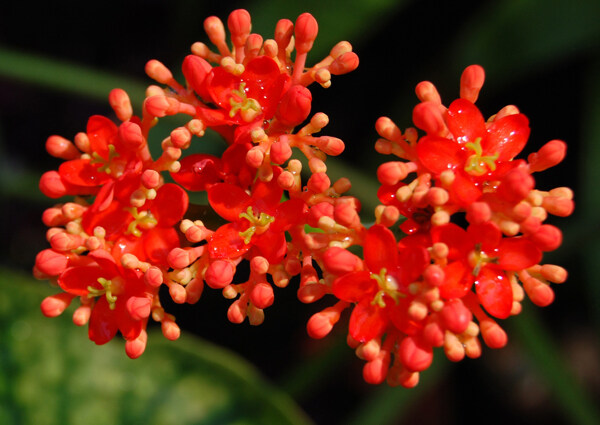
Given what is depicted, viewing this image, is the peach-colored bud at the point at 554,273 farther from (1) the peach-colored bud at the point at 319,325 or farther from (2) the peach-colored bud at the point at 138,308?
(2) the peach-colored bud at the point at 138,308

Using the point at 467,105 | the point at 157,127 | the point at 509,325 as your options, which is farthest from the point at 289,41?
the point at 509,325

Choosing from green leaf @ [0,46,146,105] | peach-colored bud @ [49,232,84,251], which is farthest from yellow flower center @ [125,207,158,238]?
green leaf @ [0,46,146,105]

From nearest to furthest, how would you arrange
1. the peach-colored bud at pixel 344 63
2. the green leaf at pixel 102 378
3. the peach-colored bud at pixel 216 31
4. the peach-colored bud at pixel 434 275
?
the peach-colored bud at pixel 434 275, the peach-colored bud at pixel 344 63, the peach-colored bud at pixel 216 31, the green leaf at pixel 102 378

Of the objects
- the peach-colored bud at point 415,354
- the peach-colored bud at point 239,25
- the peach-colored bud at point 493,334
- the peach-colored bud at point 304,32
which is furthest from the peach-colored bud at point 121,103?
the peach-colored bud at point 493,334

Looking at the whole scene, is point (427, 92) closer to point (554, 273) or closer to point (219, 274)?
point (554, 273)

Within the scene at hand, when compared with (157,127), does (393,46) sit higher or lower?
higher

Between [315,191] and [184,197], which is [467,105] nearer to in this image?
[315,191]
